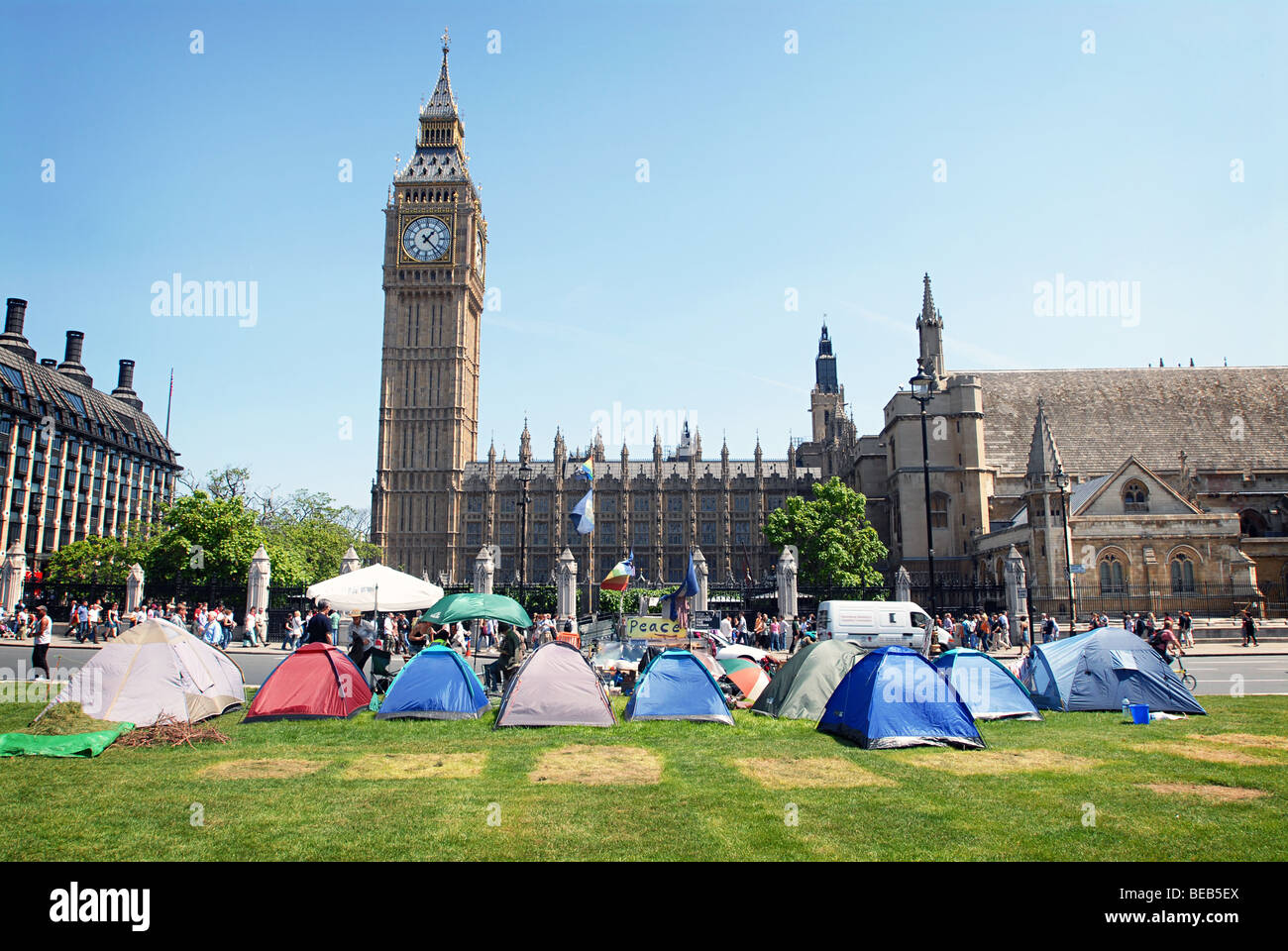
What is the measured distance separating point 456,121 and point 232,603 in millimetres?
56470

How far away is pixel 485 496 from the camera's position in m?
71.1

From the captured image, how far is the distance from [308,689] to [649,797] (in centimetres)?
703

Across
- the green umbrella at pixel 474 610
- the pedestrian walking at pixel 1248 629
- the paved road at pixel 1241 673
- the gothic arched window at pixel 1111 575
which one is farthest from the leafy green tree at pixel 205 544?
the pedestrian walking at pixel 1248 629

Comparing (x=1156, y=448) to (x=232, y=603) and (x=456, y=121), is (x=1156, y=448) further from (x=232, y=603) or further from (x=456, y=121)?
(x=456, y=121)

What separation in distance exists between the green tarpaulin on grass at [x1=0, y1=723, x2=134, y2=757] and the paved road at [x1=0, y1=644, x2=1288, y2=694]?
28.6ft

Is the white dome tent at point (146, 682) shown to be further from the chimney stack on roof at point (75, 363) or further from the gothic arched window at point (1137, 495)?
the chimney stack on roof at point (75, 363)

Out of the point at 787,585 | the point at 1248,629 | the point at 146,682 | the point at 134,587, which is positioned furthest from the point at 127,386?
the point at 1248,629

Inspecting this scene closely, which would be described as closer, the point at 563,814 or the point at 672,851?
the point at 672,851

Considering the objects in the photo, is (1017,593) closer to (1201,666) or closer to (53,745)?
(1201,666)

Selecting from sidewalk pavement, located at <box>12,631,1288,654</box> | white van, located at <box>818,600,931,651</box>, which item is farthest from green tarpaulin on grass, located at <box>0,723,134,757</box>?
white van, located at <box>818,600,931,651</box>

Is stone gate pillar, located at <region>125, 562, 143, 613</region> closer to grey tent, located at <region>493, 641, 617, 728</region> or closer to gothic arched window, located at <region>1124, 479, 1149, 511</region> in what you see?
grey tent, located at <region>493, 641, 617, 728</region>

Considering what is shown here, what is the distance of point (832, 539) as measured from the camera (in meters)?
46.8

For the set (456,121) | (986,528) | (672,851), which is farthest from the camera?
(456,121)
